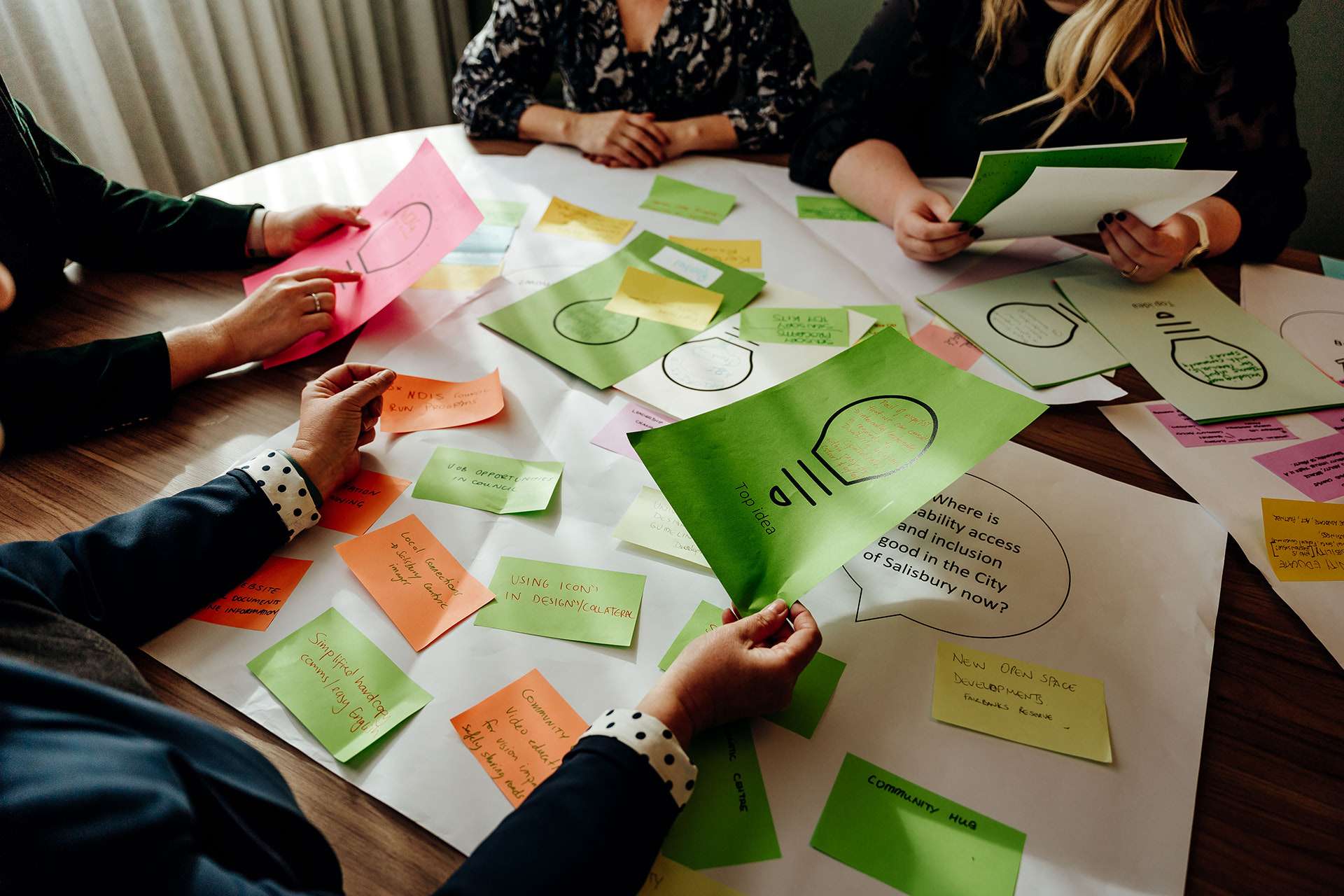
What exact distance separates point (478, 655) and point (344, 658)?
10cm

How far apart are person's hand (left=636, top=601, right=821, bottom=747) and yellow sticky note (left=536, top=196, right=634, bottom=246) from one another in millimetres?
659

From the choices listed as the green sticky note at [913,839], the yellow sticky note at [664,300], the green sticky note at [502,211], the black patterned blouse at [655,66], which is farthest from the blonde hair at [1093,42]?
the green sticky note at [913,839]

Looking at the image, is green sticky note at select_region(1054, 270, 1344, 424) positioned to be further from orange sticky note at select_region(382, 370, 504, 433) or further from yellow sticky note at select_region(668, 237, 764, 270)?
orange sticky note at select_region(382, 370, 504, 433)

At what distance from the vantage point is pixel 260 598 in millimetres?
624

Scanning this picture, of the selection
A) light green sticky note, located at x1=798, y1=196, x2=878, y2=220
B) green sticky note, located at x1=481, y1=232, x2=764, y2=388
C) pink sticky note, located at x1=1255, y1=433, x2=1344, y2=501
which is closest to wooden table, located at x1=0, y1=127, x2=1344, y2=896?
pink sticky note, located at x1=1255, y1=433, x2=1344, y2=501

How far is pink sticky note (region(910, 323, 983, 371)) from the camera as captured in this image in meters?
0.87

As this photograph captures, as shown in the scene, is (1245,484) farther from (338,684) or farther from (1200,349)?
(338,684)

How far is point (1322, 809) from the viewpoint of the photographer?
51cm

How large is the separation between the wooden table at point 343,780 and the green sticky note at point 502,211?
317 mm

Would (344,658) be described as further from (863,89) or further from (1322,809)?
(863,89)

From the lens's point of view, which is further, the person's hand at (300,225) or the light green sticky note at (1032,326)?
the person's hand at (300,225)

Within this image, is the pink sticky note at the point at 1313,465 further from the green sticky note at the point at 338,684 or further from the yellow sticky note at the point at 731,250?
the green sticky note at the point at 338,684

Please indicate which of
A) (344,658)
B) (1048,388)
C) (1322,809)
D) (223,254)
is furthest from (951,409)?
(223,254)

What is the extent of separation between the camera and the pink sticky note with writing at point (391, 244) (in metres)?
0.89
